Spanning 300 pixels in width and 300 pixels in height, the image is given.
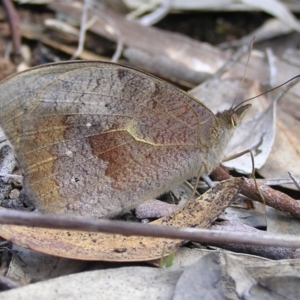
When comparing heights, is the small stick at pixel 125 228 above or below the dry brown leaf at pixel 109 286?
above

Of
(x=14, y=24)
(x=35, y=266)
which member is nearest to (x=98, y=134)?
(x=35, y=266)

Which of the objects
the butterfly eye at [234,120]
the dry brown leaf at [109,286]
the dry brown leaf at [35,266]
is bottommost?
the dry brown leaf at [35,266]

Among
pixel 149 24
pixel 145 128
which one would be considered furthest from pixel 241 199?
pixel 149 24

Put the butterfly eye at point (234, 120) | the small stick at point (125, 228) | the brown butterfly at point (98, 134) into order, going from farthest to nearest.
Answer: the butterfly eye at point (234, 120), the brown butterfly at point (98, 134), the small stick at point (125, 228)

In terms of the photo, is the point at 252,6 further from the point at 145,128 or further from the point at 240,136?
the point at 145,128

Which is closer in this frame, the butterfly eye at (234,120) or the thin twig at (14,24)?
the butterfly eye at (234,120)

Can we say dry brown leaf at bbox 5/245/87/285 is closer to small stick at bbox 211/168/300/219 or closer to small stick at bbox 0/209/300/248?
small stick at bbox 0/209/300/248

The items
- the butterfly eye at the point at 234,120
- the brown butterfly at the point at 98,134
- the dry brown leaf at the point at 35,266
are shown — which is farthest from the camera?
the butterfly eye at the point at 234,120

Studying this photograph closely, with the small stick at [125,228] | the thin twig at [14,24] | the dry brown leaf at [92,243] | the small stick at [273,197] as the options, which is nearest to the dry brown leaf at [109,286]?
the dry brown leaf at [92,243]

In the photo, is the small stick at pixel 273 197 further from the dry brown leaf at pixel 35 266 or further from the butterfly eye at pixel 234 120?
the dry brown leaf at pixel 35 266

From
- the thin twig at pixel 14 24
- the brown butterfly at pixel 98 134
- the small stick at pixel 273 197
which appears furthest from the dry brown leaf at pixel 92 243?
the thin twig at pixel 14 24
